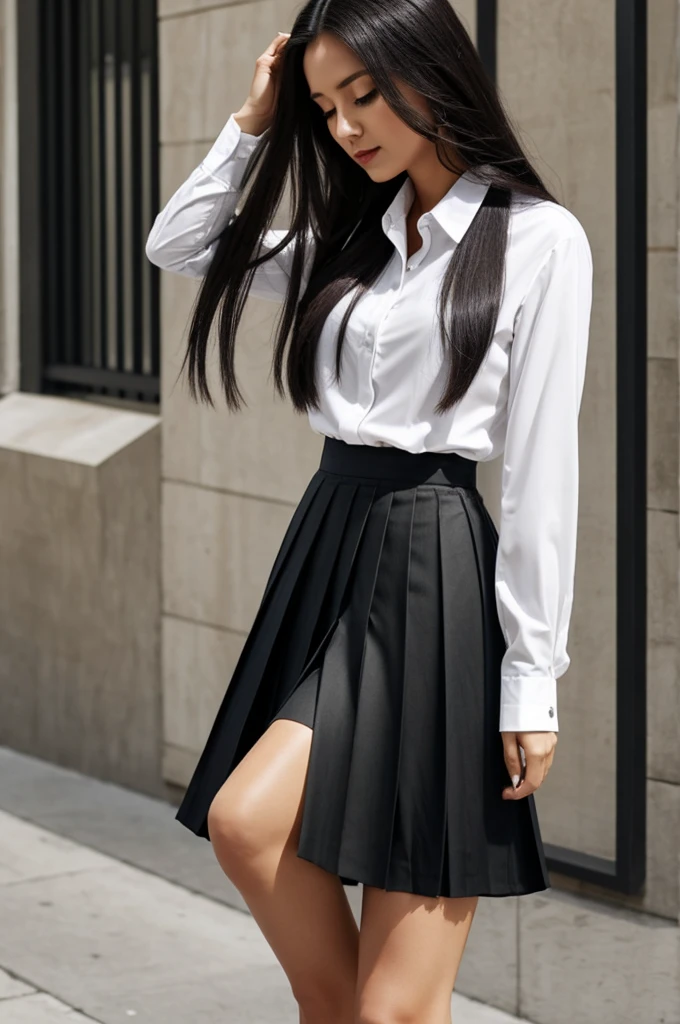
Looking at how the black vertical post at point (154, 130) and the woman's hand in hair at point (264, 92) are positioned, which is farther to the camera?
the black vertical post at point (154, 130)

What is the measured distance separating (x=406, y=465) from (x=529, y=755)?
1.62ft

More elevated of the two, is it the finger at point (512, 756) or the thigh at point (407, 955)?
the finger at point (512, 756)

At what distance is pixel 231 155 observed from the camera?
2939mm

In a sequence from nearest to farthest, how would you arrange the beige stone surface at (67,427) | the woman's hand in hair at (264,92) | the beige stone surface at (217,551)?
the woman's hand in hair at (264,92) < the beige stone surface at (217,551) < the beige stone surface at (67,427)

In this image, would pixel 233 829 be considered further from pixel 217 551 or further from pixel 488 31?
pixel 217 551

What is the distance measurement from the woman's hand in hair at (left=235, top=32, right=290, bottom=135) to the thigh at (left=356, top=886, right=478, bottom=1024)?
1.32 meters

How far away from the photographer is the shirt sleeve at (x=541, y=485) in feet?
8.11

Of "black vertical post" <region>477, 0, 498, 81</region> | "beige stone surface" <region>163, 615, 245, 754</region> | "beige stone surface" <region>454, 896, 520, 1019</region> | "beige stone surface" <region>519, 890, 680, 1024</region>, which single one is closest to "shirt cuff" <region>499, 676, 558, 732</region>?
"beige stone surface" <region>519, 890, 680, 1024</region>

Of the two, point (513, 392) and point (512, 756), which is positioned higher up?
point (513, 392)

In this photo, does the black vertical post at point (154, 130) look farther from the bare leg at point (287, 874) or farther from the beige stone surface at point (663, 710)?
the bare leg at point (287, 874)

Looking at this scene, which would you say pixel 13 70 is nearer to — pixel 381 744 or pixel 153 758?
pixel 153 758

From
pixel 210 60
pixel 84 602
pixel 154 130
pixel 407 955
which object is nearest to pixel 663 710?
pixel 407 955

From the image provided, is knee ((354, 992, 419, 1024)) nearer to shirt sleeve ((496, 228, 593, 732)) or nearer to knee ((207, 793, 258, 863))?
knee ((207, 793, 258, 863))

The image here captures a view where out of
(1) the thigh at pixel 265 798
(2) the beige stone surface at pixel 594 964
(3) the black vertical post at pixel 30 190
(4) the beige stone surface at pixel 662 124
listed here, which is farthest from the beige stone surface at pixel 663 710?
(3) the black vertical post at pixel 30 190
